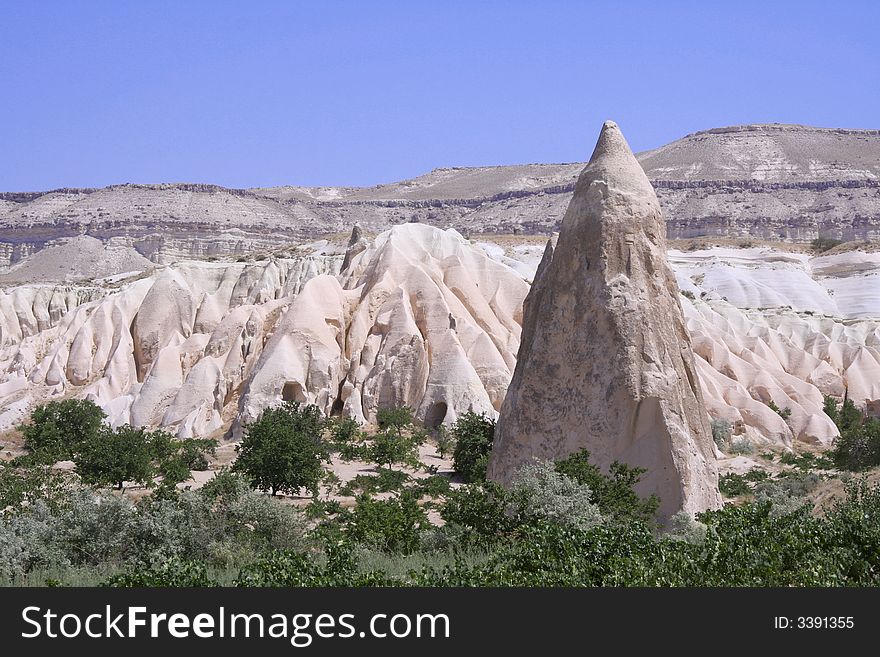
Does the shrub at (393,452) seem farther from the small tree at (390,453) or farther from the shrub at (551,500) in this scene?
the shrub at (551,500)

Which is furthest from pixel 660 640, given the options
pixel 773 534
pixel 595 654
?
pixel 773 534

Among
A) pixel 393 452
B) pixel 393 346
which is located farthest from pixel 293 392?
pixel 393 452

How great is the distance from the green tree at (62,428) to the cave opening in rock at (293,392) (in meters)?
5.56

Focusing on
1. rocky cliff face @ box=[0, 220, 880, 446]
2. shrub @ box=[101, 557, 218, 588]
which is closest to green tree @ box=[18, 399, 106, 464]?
rocky cliff face @ box=[0, 220, 880, 446]

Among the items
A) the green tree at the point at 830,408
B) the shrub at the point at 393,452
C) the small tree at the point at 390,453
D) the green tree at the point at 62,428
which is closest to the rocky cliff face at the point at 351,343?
the green tree at the point at 830,408

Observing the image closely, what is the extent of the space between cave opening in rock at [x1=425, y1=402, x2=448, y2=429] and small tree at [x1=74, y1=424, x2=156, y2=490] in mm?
10236

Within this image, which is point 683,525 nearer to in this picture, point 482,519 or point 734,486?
point 482,519

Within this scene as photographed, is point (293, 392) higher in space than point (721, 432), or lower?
higher

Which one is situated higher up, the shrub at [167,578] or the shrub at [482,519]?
the shrub at [167,578]

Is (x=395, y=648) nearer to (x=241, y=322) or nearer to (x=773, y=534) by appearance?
(x=773, y=534)

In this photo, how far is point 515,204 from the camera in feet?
418

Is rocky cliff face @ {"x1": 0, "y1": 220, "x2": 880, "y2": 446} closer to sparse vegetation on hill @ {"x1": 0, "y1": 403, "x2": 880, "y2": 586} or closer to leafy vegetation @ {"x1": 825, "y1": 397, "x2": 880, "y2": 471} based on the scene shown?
leafy vegetation @ {"x1": 825, "y1": 397, "x2": 880, "y2": 471}

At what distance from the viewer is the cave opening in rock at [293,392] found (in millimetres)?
34156

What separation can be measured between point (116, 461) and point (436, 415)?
1223cm
